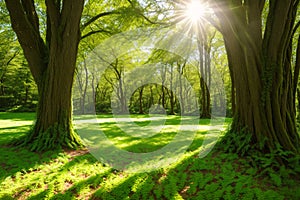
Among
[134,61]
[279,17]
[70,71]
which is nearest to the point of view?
[279,17]

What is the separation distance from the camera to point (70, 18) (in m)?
Answer: 5.84

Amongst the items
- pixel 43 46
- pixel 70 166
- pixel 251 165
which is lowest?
pixel 70 166

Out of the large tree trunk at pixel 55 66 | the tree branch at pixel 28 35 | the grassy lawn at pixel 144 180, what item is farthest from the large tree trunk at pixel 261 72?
the tree branch at pixel 28 35

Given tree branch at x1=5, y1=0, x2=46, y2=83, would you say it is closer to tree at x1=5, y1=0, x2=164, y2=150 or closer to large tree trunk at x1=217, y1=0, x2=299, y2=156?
tree at x1=5, y1=0, x2=164, y2=150

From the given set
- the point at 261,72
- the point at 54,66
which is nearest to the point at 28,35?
the point at 54,66

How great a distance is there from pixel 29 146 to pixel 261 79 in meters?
6.46

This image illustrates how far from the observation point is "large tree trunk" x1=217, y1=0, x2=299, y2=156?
441 cm

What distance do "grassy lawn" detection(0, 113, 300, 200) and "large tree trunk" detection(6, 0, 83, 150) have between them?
36.9 inches

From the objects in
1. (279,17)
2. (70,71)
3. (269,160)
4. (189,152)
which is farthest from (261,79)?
(70,71)

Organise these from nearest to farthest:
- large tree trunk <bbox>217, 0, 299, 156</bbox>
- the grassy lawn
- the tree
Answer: the grassy lawn
large tree trunk <bbox>217, 0, 299, 156</bbox>
the tree

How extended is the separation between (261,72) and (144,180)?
363cm

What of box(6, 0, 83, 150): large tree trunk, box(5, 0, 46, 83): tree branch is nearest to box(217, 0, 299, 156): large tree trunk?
box(6, 0, 83, 150): large tree trunk

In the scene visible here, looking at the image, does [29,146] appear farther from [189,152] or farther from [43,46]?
[189,152]

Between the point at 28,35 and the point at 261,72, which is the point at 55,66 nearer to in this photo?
the point at 28,35
